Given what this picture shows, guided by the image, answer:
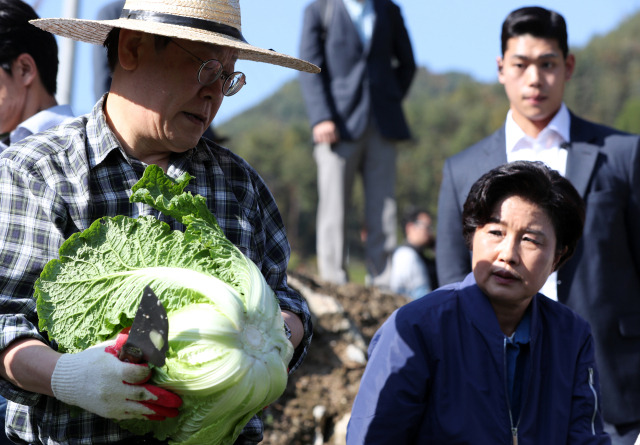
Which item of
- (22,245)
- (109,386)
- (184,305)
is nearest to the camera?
(109,386)

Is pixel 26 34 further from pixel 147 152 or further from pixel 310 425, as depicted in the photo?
pixel 310 425

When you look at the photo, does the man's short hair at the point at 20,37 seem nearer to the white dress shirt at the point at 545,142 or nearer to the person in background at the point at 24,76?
the person in background at the point at 24,76

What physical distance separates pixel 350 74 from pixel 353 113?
1.26ft

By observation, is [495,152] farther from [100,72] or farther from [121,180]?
[100,72]

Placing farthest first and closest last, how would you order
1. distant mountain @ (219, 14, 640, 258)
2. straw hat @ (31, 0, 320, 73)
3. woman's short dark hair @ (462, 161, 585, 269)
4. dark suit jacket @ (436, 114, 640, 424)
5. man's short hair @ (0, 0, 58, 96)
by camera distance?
1. distant mountain @ (219, 14, 640, 258)
2. dark suit jacket @ (436, 114, 640, 424)
3. man's short hair @ (0, 0, 58, 96)
4. woman's short dark hair @ (462, 161, 585, 269)
5. straw hat @ (31, 0, 320, 73)

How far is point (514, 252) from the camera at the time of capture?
10.9ft

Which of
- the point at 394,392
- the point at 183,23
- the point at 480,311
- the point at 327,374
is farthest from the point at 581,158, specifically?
the point at 183,23

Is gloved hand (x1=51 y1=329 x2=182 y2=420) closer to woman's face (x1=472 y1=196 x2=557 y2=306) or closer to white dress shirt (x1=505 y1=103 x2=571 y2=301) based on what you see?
woman's face (x1=472 y1=196 x2=557 y2=306)

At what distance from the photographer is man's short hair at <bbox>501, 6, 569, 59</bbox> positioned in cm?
443

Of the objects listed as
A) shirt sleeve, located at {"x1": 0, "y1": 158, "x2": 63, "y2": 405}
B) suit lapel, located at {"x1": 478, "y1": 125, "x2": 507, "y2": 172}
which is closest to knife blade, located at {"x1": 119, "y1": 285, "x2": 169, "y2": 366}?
shirt sleeve, located at {"x1": 0, "y1": 158, "x2": 63, "y2": 405}

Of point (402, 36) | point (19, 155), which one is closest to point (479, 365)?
point (19, 155)

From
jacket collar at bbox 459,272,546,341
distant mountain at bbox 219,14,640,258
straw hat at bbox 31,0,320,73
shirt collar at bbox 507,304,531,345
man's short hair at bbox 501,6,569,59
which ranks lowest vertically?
distant mountain at bbox 219,14,640,258

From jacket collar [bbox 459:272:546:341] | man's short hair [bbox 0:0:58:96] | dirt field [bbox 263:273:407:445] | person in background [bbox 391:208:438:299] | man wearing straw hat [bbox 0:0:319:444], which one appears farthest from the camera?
person in background [bbox 391:208:438:299]

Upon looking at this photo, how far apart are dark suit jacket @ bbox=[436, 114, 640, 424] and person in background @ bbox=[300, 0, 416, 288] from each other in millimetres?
3120
